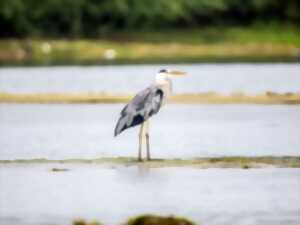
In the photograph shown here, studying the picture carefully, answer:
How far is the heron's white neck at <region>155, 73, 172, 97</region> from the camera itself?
19.9 m

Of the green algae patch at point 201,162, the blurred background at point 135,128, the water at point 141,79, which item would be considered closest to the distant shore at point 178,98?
the blurred background at point 135,128

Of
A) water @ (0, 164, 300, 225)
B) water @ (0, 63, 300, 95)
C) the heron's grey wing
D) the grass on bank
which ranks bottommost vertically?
the grass on bank

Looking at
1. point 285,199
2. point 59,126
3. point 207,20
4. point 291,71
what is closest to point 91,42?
point 207,20

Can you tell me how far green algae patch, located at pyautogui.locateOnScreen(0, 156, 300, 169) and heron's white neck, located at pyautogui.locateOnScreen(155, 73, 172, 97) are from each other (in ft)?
3.03

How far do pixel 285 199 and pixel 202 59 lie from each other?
37.5 meters

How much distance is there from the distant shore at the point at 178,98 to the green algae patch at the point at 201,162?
9.29 metres

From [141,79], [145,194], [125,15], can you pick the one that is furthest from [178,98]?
[125,15]

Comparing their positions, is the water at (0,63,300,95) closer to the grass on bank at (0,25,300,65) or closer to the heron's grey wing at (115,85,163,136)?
the grass on bank at (0,25,300,65)

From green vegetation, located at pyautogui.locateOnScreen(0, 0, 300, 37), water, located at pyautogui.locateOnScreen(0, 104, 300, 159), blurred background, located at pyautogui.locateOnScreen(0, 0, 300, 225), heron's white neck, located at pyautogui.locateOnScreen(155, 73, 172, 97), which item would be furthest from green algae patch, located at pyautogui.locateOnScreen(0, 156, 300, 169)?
green vegetation, located at pyautogui.locateOnScreen(0, 0, 300, 37)

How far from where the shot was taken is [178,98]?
30578 millimetres

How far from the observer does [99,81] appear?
3966cm

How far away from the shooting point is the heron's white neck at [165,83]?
19875 millimetres

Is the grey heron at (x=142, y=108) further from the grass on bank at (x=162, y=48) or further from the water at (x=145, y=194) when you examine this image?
the grass on bank at (x=162, y=48)

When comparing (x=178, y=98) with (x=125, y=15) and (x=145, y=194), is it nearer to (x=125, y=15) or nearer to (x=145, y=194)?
(x=145, y=194)
